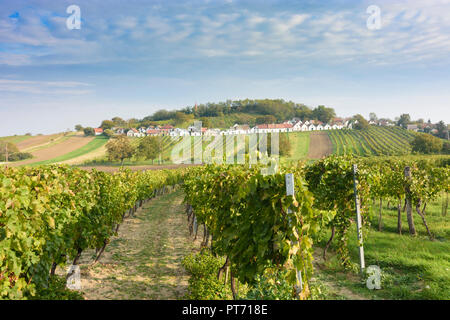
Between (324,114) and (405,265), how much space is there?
106240mm

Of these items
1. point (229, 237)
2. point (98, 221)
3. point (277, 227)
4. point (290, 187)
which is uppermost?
point (290, 187)

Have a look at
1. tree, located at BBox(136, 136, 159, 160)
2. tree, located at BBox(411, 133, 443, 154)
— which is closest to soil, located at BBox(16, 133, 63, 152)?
tree, located at BBox(136, 136, 159, 160)

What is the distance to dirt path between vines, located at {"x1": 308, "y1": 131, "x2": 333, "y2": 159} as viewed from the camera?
5597cm

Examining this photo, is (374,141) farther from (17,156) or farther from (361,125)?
(17,156)

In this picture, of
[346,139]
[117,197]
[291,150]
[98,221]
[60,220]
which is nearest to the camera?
[60,220]

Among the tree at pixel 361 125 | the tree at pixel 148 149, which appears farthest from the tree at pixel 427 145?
the tree at pixel 148 149

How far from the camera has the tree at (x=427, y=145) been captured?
52.7 m

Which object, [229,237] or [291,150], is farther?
[291,150]

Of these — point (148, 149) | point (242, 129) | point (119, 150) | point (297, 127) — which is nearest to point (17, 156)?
point (119, 150)

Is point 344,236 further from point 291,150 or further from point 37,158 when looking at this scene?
point 37,158

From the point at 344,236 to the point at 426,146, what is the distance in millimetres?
57017

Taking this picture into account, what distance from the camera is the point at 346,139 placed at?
2714 inches
